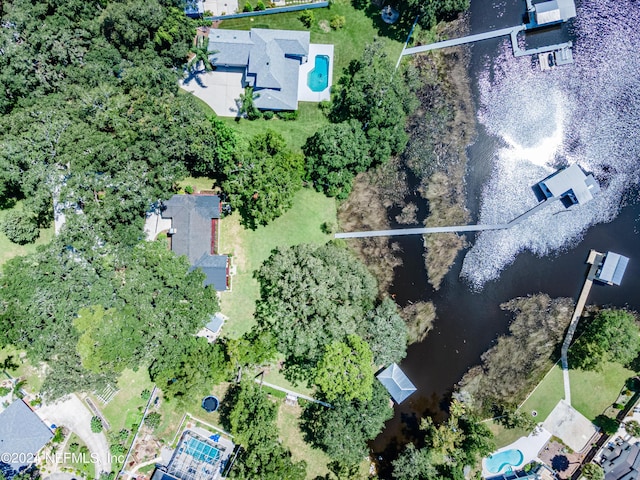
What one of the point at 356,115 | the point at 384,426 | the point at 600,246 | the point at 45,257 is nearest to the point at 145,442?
the point at 45,257

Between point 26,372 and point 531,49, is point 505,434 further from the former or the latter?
point 26,372

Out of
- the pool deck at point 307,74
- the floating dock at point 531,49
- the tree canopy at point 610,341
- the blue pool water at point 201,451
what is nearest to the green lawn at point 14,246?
the blue pool water at point 201,451

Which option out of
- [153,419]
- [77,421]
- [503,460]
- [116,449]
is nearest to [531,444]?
[503,460]

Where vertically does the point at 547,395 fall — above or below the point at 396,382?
below

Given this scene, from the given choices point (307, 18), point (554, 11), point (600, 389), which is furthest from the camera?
point (600, 389)

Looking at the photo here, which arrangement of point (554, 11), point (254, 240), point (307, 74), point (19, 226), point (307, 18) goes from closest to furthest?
point (19, 226) < point (554, 11) < point (254, 240) < point (307, 18) < point (307, 74)

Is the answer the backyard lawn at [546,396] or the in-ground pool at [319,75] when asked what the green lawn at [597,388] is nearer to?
the backyard lawn at [546,396]

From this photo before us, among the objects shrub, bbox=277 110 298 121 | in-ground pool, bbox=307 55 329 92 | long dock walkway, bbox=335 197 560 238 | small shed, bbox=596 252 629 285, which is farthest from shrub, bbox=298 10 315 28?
small shed, bbox=596 252 629 285
